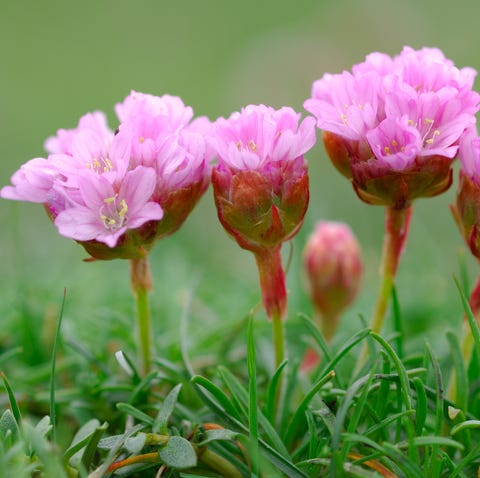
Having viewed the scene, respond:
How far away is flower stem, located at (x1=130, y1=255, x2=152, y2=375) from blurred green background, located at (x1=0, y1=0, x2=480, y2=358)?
28cm

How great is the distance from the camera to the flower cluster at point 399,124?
1.14 meters

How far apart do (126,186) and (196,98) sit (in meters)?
4.69

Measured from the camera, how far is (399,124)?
1.12 metres

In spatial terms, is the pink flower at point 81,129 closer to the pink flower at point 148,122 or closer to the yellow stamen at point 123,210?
the pink flower at point 148,122

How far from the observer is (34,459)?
1.09 metres

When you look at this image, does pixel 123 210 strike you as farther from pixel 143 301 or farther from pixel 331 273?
pixel 331 273

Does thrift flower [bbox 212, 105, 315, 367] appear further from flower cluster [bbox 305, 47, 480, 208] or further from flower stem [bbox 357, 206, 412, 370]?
flower stem [bbox 357, 206, 412, 370]

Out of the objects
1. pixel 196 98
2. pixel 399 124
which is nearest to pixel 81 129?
pixel 399 124

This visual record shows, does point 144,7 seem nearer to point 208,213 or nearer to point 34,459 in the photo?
point 208,213

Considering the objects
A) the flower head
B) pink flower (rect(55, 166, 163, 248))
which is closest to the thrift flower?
pink flower (rect(55, 166, 163, 248))

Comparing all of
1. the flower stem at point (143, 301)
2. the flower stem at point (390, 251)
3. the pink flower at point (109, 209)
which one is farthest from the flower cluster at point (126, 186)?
the flower stem at point (390, 251)

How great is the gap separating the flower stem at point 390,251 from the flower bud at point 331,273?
1.02 ft

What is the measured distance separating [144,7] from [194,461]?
266 inches

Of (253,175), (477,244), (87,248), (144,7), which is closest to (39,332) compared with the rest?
(87,248)
